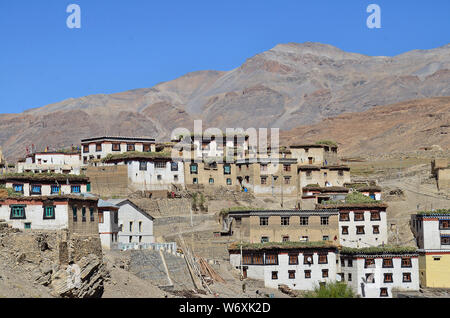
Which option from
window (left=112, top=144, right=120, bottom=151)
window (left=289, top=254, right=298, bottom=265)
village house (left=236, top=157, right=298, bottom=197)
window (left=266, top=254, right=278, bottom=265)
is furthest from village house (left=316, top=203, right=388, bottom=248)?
window (left=112, top=144, right=120, bottom=151)

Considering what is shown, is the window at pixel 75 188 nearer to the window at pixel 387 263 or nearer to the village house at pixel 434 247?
the window at pixel 387 263

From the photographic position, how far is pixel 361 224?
234 feet

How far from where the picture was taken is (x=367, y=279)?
210 ft

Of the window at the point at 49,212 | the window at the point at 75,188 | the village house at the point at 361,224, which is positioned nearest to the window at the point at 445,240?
the village house at the point at 361,224

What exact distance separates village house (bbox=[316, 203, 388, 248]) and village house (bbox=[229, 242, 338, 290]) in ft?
19.0

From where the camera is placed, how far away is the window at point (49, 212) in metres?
50.0

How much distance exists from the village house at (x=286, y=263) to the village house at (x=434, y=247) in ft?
28.1

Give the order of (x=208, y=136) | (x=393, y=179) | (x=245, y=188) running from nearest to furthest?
1. (x=245, y=188)
2. (x=208, y=136)
3. (x=393, y=179)

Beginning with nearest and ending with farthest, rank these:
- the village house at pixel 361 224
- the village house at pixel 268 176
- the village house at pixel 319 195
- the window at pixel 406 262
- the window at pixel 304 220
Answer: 1. the window at pixel 406 262
2. the window at pixel 304 220
3. the village house at pixel 361 224
4. the village house at pixel 319 195
5. the village house at pixel 268 176

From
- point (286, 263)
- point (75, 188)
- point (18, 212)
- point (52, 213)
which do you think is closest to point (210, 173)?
point (75, 188)

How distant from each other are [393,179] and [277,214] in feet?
143

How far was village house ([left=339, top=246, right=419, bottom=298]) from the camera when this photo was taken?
6494cm

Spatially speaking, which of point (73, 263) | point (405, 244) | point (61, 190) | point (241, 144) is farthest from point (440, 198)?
point (73, 263)

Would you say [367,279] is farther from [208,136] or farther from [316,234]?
[208,136]
